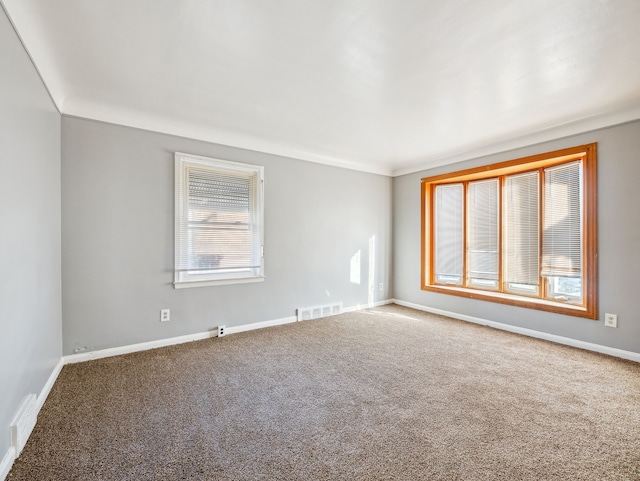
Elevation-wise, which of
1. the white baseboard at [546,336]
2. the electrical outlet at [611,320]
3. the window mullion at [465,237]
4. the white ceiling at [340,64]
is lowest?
the white baseboard at [546,336]

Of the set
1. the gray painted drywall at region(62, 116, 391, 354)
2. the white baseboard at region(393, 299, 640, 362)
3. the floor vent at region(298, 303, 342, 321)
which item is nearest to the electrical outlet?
the white baseboard at region(393, 299, 640, 362)

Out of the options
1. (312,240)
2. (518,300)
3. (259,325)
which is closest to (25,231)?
(259,325)

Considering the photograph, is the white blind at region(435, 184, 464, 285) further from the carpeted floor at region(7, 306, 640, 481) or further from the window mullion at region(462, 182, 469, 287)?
the carpeted floor at region(7, 306, 640, 481)

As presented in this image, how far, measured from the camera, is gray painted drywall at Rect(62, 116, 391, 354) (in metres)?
2.85

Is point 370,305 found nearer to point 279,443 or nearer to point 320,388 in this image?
point 320,388

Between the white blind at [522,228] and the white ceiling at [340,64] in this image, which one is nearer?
the white ceiling at [340,64]

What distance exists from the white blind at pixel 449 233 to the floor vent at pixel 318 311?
70.7 inches

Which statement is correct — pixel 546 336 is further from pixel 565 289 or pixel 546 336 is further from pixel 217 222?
pixel 217 222

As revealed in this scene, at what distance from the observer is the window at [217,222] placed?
339 centimetres

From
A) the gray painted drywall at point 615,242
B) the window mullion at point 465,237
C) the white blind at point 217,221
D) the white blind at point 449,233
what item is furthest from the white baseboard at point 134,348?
the gray painted drywall at point 615,242

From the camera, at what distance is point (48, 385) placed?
229cm

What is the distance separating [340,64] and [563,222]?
10.8ft

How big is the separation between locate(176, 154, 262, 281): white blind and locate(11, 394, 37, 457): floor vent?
1.65 metres

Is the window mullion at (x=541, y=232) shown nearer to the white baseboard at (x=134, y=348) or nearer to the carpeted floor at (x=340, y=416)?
the carpeted floor at (x=340, y=416)
